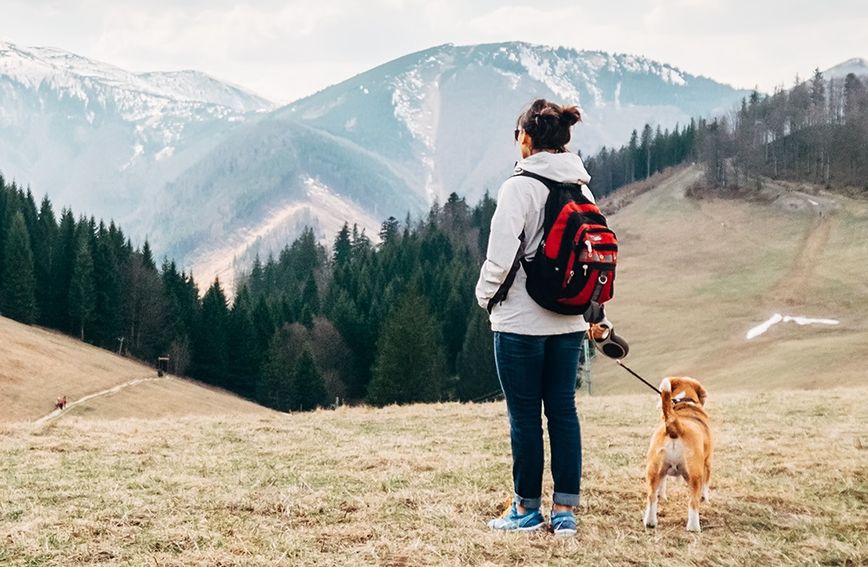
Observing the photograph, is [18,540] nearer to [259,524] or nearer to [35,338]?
[259,524]

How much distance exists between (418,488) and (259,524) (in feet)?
6.85

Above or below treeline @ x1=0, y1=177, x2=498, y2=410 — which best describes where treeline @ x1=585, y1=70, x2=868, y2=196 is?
above

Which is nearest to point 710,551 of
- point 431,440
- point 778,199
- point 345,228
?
point 431,440

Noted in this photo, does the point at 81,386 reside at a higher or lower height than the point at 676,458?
lower

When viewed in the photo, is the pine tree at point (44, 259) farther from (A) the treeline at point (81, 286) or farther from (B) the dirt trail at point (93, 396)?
(B) the dirt trail at point (93, 396)

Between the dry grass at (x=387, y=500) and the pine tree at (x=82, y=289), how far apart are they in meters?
73.4

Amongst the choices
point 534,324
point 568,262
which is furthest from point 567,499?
point 568,262

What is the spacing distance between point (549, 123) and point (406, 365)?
59540mm

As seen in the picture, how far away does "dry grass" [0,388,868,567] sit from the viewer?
19.8ft

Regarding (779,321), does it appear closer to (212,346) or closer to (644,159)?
(212,346)

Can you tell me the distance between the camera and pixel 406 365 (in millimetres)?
65375

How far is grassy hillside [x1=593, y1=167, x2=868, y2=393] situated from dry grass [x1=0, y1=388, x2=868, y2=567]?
40040 mm

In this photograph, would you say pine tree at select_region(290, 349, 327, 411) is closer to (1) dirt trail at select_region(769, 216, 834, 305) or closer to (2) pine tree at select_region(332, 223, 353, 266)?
(1) dirt trail at select_region(769, 216, 834, 305)

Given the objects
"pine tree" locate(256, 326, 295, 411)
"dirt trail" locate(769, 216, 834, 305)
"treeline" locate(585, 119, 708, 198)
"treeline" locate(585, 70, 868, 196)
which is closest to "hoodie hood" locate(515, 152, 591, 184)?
"pine tree" locate(256, 326, 295, 411)
